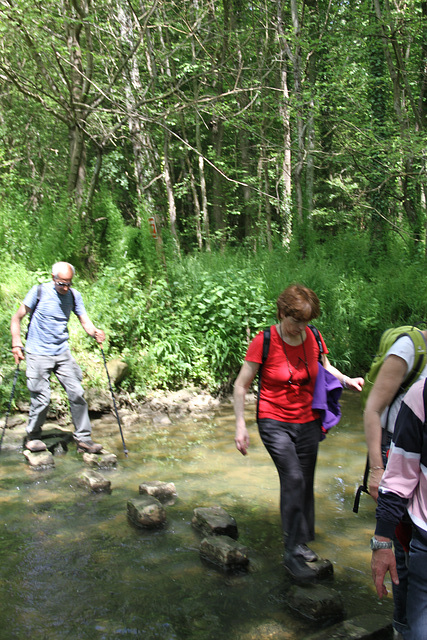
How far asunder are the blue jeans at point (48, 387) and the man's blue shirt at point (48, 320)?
11cm

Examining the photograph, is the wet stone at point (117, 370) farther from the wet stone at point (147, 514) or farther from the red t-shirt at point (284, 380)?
the red t-shirt at point (284, 380)

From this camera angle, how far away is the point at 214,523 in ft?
15.3

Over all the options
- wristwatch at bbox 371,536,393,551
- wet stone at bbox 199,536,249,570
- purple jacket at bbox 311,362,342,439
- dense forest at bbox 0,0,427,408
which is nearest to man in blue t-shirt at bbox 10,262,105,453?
dense forest at bbox 0,0,427,408

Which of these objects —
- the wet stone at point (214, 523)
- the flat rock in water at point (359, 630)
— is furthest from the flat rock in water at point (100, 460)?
the flat rock in water at point (359, 630)

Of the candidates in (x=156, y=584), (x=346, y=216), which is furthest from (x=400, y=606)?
(x=346, y=216)

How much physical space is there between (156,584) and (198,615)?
492 millimetres


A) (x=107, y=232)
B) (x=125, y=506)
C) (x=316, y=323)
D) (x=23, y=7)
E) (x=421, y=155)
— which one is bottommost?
(x=125, y=506)

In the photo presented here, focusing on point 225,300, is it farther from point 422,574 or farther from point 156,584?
point 422,574

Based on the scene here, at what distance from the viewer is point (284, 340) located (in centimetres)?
401

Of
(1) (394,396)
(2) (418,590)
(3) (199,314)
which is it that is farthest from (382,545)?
(3) (199,314)

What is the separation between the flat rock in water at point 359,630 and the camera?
10.4 feet

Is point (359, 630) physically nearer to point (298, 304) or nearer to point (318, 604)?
point (318, 604)

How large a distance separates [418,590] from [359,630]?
137 centimetres

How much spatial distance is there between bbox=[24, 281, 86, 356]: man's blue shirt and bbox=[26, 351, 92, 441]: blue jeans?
113 millimetres
